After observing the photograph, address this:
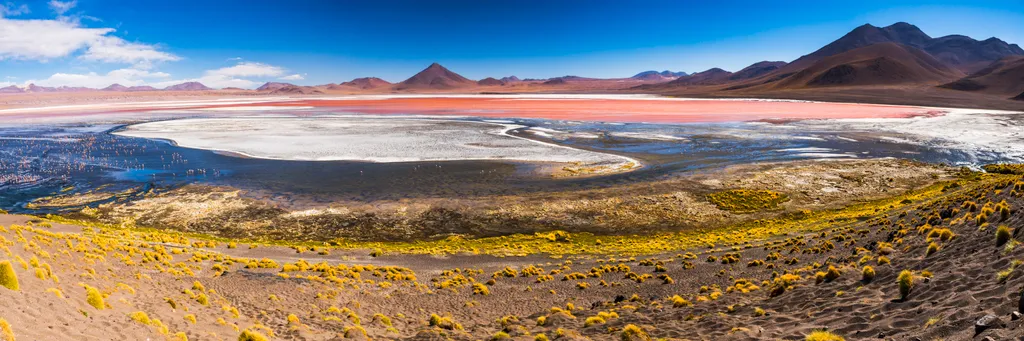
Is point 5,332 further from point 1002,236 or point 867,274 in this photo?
point 1002,236

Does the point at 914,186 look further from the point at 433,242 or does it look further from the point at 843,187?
the point at 433,242

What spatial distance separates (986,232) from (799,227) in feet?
35.6

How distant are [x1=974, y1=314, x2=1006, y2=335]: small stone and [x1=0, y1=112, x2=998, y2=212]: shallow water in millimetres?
23135

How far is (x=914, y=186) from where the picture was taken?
1145 inches

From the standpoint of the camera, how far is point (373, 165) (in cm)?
3638

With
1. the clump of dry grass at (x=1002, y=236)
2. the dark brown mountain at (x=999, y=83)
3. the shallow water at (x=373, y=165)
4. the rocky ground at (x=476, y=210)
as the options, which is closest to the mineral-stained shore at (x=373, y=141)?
the shallow water at (x=373, y=165)

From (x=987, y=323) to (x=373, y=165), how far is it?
3402 centimetres

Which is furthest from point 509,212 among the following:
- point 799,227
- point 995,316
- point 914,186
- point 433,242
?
point 914,186

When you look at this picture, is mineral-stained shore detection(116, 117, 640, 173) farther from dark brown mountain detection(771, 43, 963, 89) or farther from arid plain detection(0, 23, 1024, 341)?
dark brown mountain detection(771, 43, 963, 89)

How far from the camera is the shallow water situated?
29438 mm

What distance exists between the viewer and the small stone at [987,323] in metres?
6.50

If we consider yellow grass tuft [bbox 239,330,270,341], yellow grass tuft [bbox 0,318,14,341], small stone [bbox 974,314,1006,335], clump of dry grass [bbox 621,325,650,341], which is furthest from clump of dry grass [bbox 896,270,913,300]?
yellow grass tuft [bbox 0,318,14,341]

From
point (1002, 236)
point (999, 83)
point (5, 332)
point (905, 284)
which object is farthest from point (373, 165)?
point (999, 83)

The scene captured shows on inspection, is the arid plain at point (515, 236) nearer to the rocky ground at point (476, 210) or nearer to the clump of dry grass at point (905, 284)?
the clump of dry grass at point (905, 284)
